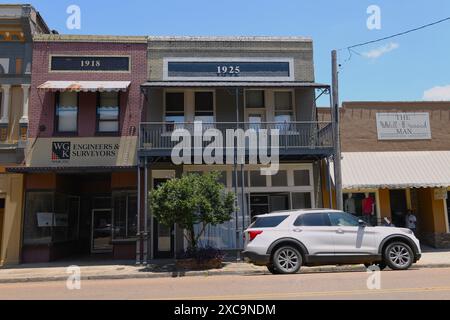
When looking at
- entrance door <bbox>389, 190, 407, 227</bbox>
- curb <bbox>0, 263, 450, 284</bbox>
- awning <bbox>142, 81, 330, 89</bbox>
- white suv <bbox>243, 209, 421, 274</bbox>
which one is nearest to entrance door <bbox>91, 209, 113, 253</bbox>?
curb <bbox>0, 263, 450, 284</bbox>

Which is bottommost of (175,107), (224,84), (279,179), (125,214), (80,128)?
(125,214)

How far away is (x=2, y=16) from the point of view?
17.0 meters

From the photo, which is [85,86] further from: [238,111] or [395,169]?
[395,169]

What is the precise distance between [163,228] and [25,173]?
216 inches

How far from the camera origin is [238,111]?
680 inches

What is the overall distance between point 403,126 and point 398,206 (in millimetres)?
3371

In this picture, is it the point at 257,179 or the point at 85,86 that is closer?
the point at 85,86

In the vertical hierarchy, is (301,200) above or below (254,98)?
below

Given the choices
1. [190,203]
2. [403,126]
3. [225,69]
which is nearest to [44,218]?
[190,203]

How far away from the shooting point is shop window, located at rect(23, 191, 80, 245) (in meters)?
16.7

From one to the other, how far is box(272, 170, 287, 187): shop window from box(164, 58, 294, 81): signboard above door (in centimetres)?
379

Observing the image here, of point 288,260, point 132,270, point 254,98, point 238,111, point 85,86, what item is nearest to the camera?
point 288,260

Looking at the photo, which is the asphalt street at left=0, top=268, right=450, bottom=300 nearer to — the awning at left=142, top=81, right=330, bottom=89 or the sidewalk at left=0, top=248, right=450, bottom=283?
the sidewalk at left=0, top=248, right=450, bottom=283
